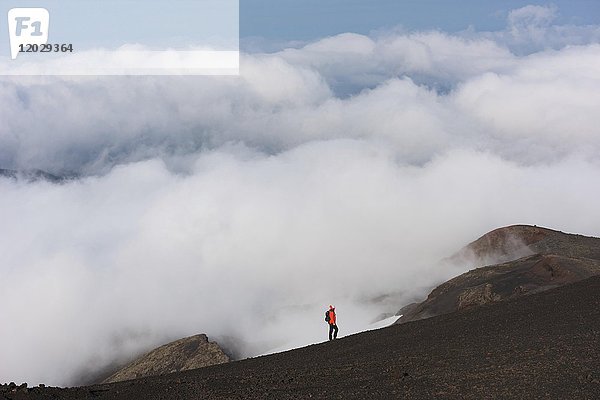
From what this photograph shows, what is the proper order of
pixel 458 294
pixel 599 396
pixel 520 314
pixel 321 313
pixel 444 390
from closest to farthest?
pixel 599 396 < pixel 444 390 < pixel 520 314 < pixel 458 294 < pixel 321 313

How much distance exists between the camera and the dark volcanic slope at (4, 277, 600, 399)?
15.0 metres

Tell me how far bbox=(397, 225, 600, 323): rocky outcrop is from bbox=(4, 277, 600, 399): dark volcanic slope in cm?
1054

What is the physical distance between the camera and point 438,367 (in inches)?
663

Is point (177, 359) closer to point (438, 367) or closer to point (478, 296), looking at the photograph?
point (478, 296)

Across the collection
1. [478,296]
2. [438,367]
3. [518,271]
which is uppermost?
[518,271]

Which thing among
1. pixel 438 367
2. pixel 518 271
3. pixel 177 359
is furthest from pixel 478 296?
pixel 177 359

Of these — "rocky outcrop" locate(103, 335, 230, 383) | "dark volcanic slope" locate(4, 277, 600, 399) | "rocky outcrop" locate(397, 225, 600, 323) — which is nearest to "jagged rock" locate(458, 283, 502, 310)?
"rocky outcrop" locate(397, 225, 600, 323)

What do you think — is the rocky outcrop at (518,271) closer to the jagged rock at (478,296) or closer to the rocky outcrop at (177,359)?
the jagged rock at (478,296)

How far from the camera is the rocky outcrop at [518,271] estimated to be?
37.2 metres

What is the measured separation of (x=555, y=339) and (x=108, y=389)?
42.3ft

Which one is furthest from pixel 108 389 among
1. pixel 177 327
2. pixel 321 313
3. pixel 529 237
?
pixel 177 327

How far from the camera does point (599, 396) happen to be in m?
13.8

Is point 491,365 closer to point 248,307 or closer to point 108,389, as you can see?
point 108,389

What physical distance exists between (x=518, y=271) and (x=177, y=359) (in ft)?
160
